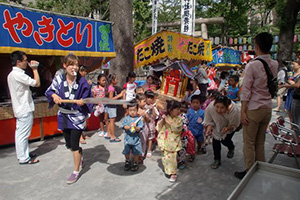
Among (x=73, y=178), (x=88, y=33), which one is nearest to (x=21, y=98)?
(x=73, y=178)

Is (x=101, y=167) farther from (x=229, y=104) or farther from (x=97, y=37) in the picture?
(x=97, y=37)

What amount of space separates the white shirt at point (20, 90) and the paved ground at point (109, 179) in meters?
1.11

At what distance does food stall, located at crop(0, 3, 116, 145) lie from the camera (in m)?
4.41

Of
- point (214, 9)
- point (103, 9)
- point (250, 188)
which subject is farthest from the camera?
point (103, 9)

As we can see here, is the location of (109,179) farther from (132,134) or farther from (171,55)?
(171,55)

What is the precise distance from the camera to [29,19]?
4.62 m

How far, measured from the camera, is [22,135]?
3957 millimetres

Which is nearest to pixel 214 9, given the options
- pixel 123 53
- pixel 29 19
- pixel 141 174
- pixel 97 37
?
pixel 123 53

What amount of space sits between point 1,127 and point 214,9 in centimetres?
A: 1702

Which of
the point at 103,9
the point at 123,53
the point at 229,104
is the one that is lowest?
the point at 229,104

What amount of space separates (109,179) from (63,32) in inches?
148

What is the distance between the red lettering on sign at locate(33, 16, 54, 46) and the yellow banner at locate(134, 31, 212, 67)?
2574 millimetres

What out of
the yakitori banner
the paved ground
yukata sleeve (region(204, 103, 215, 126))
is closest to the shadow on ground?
the paved ground

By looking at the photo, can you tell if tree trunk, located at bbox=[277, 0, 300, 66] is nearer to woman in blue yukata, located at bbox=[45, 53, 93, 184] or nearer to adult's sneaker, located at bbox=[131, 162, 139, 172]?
adult's sneaker, located at bbox=[131, 162, 139, 172]
